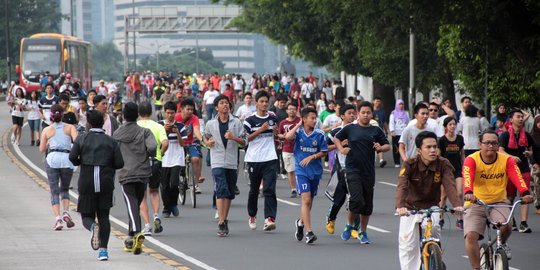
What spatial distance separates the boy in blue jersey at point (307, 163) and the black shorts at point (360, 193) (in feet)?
1.72

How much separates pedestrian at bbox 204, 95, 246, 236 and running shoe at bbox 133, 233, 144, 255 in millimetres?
2018

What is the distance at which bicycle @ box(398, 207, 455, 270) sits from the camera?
10.8 metres

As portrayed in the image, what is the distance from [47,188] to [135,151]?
9.60 meters

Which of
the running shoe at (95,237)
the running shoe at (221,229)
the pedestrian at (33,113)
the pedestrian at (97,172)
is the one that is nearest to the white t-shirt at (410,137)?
the running shoe at (221,229)

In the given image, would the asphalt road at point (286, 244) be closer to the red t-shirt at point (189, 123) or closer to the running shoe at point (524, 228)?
the running shoe at point (524, 228)

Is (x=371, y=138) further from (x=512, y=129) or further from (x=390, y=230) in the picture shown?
(x=512, y=129)

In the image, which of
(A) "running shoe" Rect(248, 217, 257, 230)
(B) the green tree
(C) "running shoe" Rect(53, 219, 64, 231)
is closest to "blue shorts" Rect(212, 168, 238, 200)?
(A) "running shoe" Rect(248, 217, 257, 230)

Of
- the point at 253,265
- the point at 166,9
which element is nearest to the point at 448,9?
the point at 253,265

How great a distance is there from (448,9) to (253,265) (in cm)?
1082

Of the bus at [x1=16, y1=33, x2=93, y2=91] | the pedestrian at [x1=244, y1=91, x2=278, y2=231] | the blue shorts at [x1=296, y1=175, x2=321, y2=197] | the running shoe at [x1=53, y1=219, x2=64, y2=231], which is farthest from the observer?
the bus at [x1=16, y1=33, x2=93, y2=91]

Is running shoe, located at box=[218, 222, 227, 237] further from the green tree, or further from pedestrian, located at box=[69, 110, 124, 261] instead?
the green tree

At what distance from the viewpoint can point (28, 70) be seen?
65062 mm

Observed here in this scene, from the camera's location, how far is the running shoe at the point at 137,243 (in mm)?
14383

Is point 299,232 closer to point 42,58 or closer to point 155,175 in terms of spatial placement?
point 155,175
